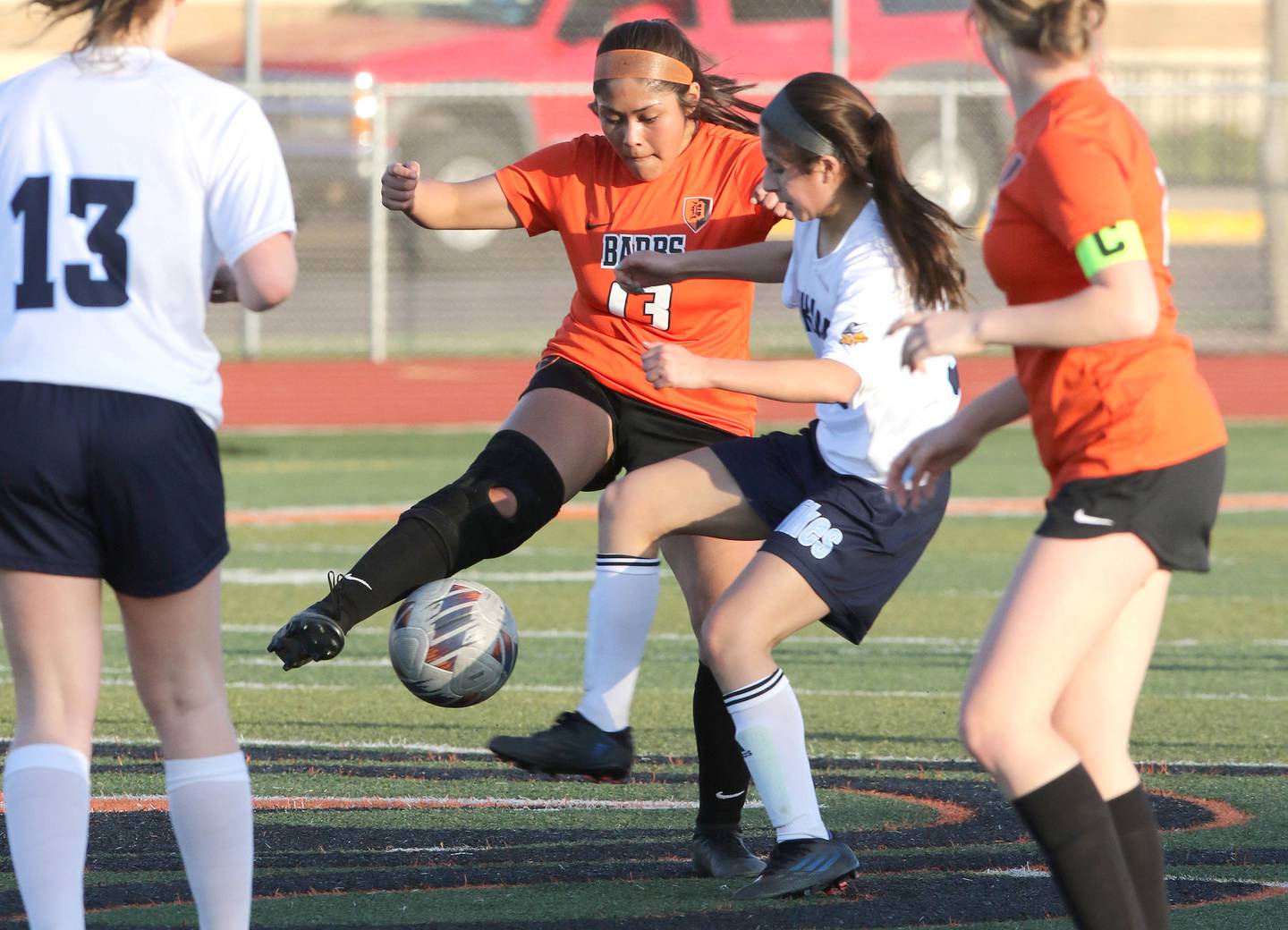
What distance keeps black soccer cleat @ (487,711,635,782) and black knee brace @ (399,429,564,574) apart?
0.69m

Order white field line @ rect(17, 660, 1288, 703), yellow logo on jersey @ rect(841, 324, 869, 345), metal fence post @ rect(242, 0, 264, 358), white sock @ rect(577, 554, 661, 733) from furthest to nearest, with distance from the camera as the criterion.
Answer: metal fence post @ rect(242, 0, 264, 358) → white field line @ rect(17, 660, 1288, 703) → white sock @ rect(577, 554, 661, 733) → yellow logo on jersey @ rect(841, 324, 869, 345)

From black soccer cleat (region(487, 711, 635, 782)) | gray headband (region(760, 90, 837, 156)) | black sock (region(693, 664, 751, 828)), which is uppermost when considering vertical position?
gray headband (region(760, 90, 837, 156))

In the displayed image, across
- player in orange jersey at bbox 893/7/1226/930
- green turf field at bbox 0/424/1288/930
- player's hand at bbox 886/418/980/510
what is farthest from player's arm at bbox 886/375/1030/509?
green turf field at bbox 0/424/1288/930

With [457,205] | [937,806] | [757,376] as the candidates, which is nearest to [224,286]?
[757,376]

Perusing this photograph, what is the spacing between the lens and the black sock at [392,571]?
511 centimetres

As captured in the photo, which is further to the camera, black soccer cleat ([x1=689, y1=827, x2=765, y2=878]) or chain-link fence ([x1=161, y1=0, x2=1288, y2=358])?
chain-link fence ([x1=161, y1=0, x2=1288, y2=358])

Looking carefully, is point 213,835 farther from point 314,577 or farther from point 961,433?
point 314,577

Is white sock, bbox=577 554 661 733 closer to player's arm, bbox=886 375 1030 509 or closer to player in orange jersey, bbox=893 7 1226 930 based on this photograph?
player's arm, bbox=886 375 1030 509

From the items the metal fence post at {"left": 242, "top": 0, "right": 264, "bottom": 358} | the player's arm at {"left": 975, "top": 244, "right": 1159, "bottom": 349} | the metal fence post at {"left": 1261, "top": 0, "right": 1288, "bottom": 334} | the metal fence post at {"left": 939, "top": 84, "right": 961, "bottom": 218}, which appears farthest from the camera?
the metal fence post at {"left": 1261, "top": 0, "right": 1288, "bottom": 334}

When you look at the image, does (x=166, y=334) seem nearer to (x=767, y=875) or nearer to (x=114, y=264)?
(x=114, y=264)

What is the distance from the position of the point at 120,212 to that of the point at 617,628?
6.35 ft

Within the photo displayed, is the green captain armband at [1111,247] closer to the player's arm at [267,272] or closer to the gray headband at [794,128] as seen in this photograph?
the gray headband at [794,128]

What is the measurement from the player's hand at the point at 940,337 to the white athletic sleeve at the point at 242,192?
1.10 m

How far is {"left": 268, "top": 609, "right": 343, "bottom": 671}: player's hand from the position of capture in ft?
15.8
